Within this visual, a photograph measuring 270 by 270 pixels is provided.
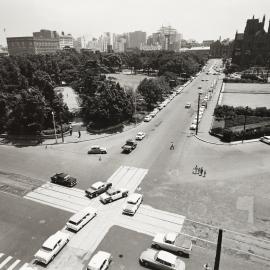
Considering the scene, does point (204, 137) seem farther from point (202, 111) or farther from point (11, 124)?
point (11, 124)

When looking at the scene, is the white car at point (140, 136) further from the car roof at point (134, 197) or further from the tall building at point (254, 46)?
the tall building at point (254, 46)

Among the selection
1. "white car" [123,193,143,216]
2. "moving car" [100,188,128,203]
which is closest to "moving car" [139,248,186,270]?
"white car" [123,193,143,216]

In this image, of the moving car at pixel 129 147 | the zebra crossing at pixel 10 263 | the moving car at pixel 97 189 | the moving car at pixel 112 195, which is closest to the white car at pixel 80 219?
the moving car at pixel 112 195

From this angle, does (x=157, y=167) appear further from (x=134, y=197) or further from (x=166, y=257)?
(x=166, y=257)

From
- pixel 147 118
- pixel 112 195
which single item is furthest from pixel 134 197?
pixel 147 118

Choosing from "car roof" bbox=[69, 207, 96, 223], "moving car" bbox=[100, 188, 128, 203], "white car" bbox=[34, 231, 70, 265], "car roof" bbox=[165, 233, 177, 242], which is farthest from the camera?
"moving car" bbox=[100, 188, 128, 203]

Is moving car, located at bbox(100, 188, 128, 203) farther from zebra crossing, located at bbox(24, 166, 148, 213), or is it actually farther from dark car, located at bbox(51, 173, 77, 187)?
dark car, located at bbox(51, 173, 77, 187)

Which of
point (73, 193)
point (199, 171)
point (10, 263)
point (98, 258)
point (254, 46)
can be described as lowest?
point (10, 263)
